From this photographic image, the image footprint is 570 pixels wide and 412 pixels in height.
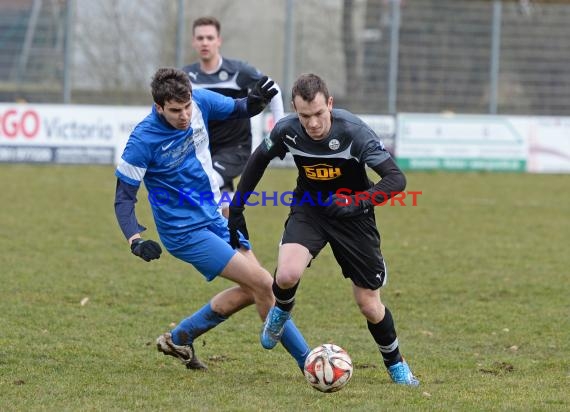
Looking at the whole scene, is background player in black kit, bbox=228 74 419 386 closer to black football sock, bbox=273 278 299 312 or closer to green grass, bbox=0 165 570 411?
black football sock, bbox=273 278 299 312

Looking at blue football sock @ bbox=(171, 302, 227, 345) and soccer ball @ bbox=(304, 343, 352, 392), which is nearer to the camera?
soccer ball @ bbox=(304, 343, 352, 392)

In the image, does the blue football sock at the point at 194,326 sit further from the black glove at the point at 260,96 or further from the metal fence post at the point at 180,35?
the metal fence post at the point at 180,35

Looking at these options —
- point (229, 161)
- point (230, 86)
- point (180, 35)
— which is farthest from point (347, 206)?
point (180, 35)

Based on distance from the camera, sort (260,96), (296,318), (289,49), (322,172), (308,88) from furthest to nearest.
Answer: (289,49)
(296,318)
(260,96)
(322,172)
(308,88)

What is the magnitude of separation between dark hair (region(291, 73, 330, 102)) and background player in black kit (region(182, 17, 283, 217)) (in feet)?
10.0

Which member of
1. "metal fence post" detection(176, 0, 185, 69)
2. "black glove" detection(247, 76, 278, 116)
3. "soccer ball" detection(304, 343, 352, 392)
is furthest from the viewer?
"metal fence post" detection(176, 0, 185, 69)

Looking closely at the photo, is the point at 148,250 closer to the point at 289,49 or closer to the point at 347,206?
the point at 347,206

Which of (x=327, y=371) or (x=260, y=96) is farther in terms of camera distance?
(x=260, y=96)

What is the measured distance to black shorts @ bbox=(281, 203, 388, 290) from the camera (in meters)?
5.44

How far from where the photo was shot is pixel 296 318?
7.43 m

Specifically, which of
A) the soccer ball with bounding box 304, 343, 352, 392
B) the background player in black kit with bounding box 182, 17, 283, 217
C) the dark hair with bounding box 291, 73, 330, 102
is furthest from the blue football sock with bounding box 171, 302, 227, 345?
the background player in black kit with bounding box 182, 17, 283, 217

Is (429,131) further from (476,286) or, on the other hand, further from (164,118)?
(164,118)

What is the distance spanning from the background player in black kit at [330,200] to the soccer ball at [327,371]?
1.44ft

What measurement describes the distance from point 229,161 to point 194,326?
2612 millimetres
